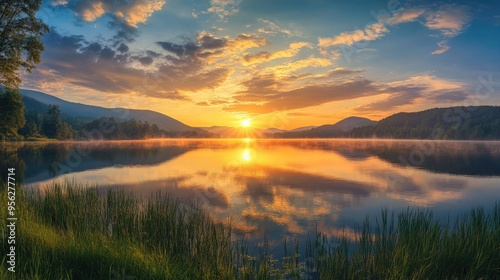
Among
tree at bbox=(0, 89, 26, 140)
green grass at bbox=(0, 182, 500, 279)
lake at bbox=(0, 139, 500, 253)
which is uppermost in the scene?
tree at bbox=(0, 89, 26, 140)

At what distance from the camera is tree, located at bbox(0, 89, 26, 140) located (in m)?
53.4

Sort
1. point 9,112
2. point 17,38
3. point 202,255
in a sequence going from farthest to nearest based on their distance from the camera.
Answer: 1. point 9,112
2. point 17,38
3. point 202,255

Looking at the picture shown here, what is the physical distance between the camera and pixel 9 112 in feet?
182

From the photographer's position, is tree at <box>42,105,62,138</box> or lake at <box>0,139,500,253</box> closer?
lake at <box>0,139,500,253</box>

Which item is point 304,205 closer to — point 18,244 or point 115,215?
point 115,215

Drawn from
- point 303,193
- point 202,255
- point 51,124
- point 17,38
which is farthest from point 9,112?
point 51,124

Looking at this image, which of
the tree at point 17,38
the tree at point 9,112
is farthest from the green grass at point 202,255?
the tree at point 9,112

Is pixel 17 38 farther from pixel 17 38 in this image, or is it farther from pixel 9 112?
pixel 9 112

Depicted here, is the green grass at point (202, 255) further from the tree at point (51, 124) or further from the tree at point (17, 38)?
the tree at point (51, 124)

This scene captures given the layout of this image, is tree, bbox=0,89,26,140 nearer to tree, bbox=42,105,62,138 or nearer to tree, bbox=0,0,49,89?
tree, bbox=0,0,49,89

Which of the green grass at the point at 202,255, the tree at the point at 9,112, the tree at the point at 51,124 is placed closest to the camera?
the green grass at the point at 202,255

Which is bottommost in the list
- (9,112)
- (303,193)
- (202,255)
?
(303,193)

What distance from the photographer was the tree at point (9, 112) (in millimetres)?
53438

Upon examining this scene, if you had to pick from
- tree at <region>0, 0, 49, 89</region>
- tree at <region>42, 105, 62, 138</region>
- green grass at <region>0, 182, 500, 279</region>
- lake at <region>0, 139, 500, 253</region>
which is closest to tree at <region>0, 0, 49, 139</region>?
tree at <region>0, 0, 49, 89</region>
